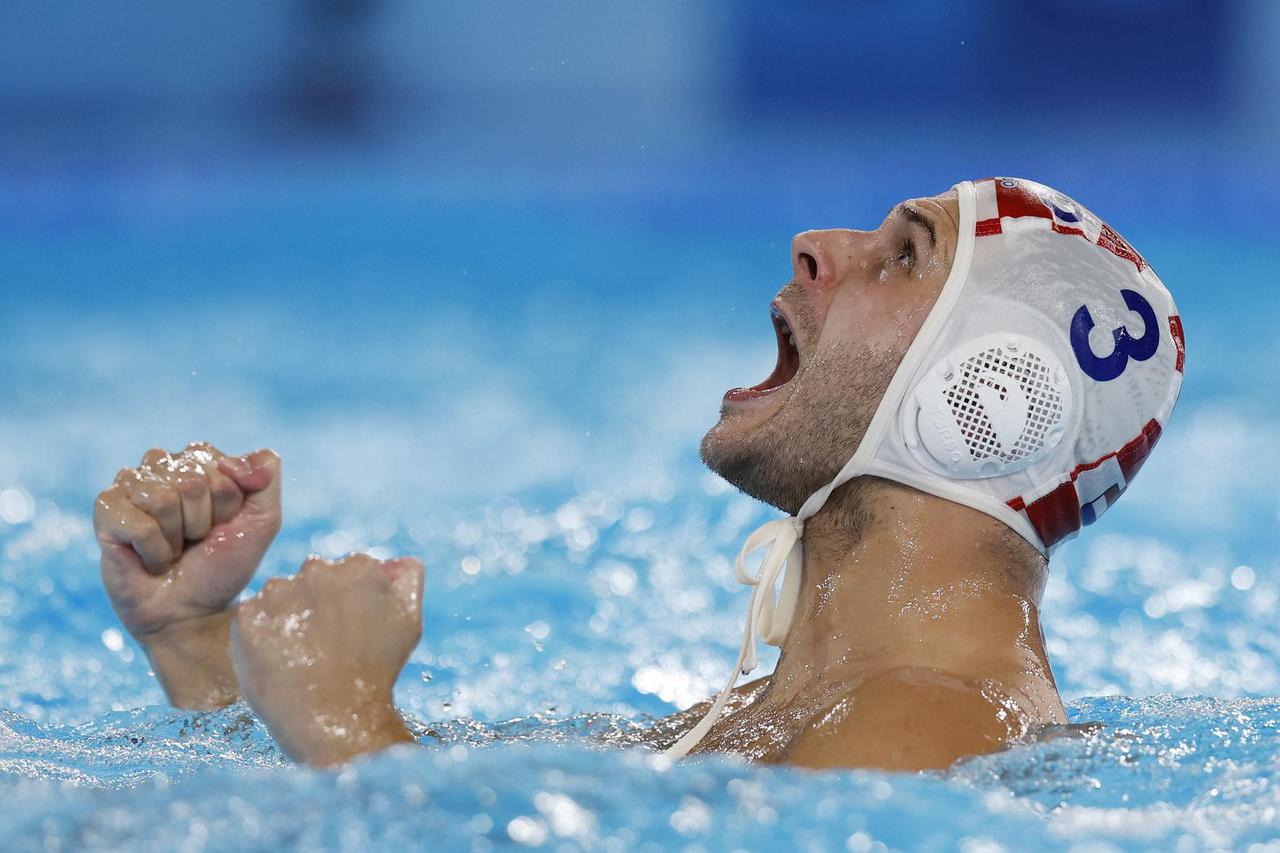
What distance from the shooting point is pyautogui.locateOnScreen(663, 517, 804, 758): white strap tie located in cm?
250

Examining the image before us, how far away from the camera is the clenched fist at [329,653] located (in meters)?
1.80

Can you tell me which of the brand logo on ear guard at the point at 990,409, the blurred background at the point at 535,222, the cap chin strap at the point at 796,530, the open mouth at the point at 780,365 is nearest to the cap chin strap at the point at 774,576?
the cap chin strap at the point at 796,530

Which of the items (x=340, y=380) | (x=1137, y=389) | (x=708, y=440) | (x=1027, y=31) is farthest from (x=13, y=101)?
(x=1137, y=389)

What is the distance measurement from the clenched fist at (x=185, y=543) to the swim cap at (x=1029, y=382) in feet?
2.81

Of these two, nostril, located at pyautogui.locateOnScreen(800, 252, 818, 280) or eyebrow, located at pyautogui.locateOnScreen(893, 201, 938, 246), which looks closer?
eyebrow, located at pyautogui.locateOnScreen(893, 201, 938, 246)

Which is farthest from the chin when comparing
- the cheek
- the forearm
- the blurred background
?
the blurred background

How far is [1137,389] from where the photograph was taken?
2.43 metres

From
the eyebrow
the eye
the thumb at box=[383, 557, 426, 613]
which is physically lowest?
the thumb at box=[383, 557, 426, 613]

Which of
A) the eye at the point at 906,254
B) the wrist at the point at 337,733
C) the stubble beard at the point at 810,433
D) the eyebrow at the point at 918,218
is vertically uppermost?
the eyebrow at the point at 918,218

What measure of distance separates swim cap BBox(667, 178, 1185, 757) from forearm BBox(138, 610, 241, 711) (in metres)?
0.91

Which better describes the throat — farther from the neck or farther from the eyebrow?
the eyebrow

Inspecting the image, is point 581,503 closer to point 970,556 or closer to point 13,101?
point 970,556

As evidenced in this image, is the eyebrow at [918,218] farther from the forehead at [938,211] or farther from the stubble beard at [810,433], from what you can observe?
the stubble beard at [810,433]

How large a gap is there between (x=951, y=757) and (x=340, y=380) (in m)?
5.43
